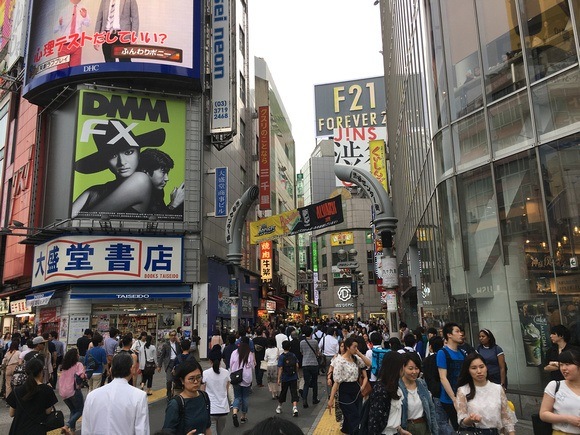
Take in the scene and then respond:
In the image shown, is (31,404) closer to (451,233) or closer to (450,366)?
(450,366)

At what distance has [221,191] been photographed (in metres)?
27.1

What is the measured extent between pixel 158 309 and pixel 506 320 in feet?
64.1

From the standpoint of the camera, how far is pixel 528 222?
402 inches

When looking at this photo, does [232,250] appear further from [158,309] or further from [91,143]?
[91,143]

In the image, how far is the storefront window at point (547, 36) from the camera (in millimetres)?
9500

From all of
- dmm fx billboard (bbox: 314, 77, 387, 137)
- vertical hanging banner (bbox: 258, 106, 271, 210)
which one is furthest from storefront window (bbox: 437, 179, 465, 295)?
dmm fx billboard (bbox: 314, 77, 387, 137)

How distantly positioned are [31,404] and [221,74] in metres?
25.3

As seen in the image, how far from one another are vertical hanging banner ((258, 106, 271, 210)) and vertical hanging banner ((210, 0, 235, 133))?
984 cm

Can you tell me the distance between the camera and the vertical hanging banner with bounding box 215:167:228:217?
2686 cm

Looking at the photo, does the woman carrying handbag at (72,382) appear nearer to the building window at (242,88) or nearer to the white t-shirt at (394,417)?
the white t-shirt at (394,417)

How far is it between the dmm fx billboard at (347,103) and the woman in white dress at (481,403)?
2865 inches

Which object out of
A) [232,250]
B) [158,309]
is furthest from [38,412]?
[158,309]

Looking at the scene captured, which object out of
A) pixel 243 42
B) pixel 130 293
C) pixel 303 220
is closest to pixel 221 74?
pixel 243 42

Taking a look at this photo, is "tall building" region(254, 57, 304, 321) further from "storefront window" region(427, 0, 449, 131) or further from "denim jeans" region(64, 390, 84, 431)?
"denim jeans" region(64, 390, 84, 431)
